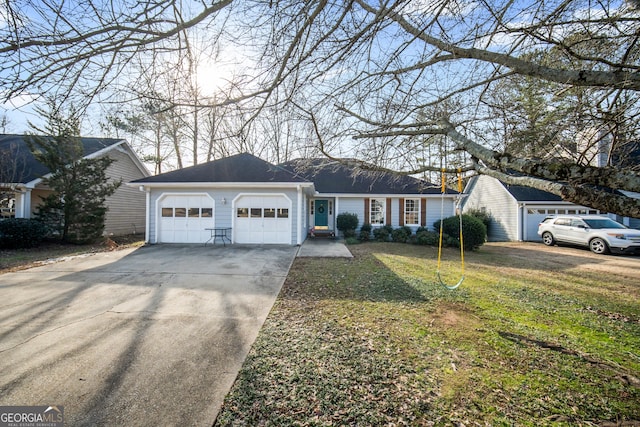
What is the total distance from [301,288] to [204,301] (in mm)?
1981

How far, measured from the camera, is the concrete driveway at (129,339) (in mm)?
2314

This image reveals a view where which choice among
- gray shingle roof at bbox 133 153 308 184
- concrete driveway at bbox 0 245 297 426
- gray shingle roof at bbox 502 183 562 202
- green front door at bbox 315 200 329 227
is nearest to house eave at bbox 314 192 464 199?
green front door at bbox 315 200 329 227

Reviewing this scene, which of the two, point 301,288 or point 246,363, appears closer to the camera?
point 246,363

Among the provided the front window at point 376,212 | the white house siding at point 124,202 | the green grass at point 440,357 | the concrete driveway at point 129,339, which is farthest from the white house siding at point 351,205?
the white house siding at point 124,202

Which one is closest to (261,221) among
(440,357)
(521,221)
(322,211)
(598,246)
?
(322,211)

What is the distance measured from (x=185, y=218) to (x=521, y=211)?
18.4 meters

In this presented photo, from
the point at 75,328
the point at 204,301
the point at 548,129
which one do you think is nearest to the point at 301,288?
the point at 204,301

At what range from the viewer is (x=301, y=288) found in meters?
5.84

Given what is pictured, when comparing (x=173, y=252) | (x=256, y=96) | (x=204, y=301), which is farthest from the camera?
(x=173, y=252)

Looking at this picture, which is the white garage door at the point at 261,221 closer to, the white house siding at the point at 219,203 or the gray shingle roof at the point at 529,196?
the white house siding at the point at 219,203

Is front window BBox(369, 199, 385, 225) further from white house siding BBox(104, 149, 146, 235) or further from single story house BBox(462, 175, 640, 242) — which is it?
white house siding BBox(104, 149, 146, 235)

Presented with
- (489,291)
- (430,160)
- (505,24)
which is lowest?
(489,291)

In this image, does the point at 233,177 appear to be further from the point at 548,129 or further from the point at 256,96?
the point at 548,129

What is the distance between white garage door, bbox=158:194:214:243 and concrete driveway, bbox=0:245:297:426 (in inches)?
195
